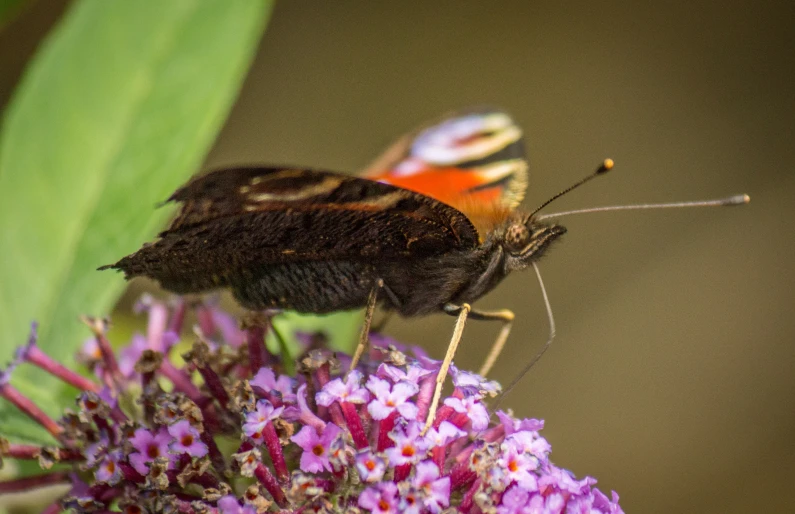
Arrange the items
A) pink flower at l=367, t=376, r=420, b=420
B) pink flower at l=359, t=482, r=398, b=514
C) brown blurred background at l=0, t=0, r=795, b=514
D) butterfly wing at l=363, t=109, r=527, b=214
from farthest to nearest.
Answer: brown blurred background at l=0, t=0, r=795, b=514 → butterfly wing at l=363, t=109, r=527, b=214 → pink flower at l=367, t=376, r=420, b=420 → pink flower at l=359, t=482, r=398, b=514

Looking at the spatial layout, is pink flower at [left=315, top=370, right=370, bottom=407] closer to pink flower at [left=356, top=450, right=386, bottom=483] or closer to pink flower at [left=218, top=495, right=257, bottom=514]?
pink flower at [left=356, top=450, right=386, bottom=483]

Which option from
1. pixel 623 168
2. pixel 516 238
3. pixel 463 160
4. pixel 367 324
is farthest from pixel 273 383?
pixel 623 168

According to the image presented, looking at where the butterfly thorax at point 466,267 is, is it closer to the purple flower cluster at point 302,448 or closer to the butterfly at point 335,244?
the butterfly at point 335,244

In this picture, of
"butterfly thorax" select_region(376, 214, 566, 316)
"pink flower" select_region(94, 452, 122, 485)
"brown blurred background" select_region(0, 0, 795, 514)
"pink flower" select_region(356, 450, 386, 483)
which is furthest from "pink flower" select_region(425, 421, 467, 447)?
"brown blurred background" select_region(0, 0, 795, 514)

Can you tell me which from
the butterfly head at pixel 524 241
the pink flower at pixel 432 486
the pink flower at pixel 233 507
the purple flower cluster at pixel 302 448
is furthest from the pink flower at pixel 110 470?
the butterfly head at pixel 524 241

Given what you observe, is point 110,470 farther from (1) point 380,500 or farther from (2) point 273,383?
(1) point 380,500

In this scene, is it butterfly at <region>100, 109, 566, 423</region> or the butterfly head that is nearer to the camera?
butterfly at <region>100, 109, 566, 423</region>
